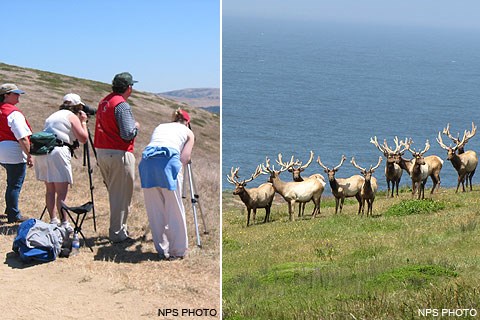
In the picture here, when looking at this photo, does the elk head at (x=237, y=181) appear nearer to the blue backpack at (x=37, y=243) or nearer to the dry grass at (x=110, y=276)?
the dry grass at (x=110, y=276)

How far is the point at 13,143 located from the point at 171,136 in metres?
3.51

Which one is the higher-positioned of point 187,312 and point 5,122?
point 5,122

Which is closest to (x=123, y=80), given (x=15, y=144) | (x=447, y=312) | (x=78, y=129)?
→ (x=78, y=129)

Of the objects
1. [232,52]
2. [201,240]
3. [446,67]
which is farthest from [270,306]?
[446,67]

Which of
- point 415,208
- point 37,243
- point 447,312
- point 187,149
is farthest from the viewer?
point 415,208

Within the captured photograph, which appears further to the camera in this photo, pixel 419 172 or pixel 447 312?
pixel 419 172

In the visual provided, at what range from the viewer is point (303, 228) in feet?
47.5

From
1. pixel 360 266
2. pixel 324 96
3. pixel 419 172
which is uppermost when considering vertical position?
pixel 360 266

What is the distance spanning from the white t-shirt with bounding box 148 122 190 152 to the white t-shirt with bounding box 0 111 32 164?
2.88 metres

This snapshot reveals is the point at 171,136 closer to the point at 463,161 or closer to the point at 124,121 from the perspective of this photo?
the point at 124,121

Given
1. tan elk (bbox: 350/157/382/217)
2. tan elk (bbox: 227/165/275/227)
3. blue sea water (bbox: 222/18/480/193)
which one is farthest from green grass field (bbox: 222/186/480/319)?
blue sea water (bbox: 222/18/480/193)

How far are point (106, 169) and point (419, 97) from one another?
5011cm

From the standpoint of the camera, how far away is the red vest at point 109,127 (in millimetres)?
10477

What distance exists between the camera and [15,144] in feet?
40.3
